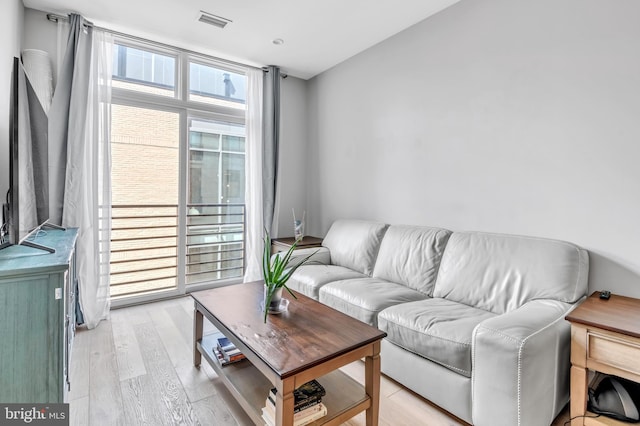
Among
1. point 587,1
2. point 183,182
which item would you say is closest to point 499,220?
point 587,1

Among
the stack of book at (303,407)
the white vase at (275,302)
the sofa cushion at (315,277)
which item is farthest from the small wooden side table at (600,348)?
the sofa cushion at (315,277)

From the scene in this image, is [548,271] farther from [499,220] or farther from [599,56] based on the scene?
[599,56]

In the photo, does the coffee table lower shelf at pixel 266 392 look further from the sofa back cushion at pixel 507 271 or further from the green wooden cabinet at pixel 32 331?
the sofa back cushion at pixel 507 271

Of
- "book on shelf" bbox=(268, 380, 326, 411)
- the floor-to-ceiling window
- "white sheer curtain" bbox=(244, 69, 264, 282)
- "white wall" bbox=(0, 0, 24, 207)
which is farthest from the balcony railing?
"book on shelf" bbox=(268, 380, 326, 411)

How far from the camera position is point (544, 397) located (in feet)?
4.66

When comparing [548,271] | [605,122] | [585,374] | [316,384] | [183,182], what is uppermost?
[605,122]

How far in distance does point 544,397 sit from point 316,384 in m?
1.03

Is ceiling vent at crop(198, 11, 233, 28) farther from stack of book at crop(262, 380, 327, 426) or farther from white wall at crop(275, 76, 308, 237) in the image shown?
stack of book at crop(262, 380, 327, 426)

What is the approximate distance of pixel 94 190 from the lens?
284 centimetres

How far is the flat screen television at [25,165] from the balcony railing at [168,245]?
0.79 meters

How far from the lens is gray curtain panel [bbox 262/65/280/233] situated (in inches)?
150

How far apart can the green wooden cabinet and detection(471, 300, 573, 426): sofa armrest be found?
1.94 meters

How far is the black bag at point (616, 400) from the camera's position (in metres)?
1.39

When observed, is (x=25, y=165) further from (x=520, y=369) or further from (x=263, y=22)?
(x=520, y=369)
